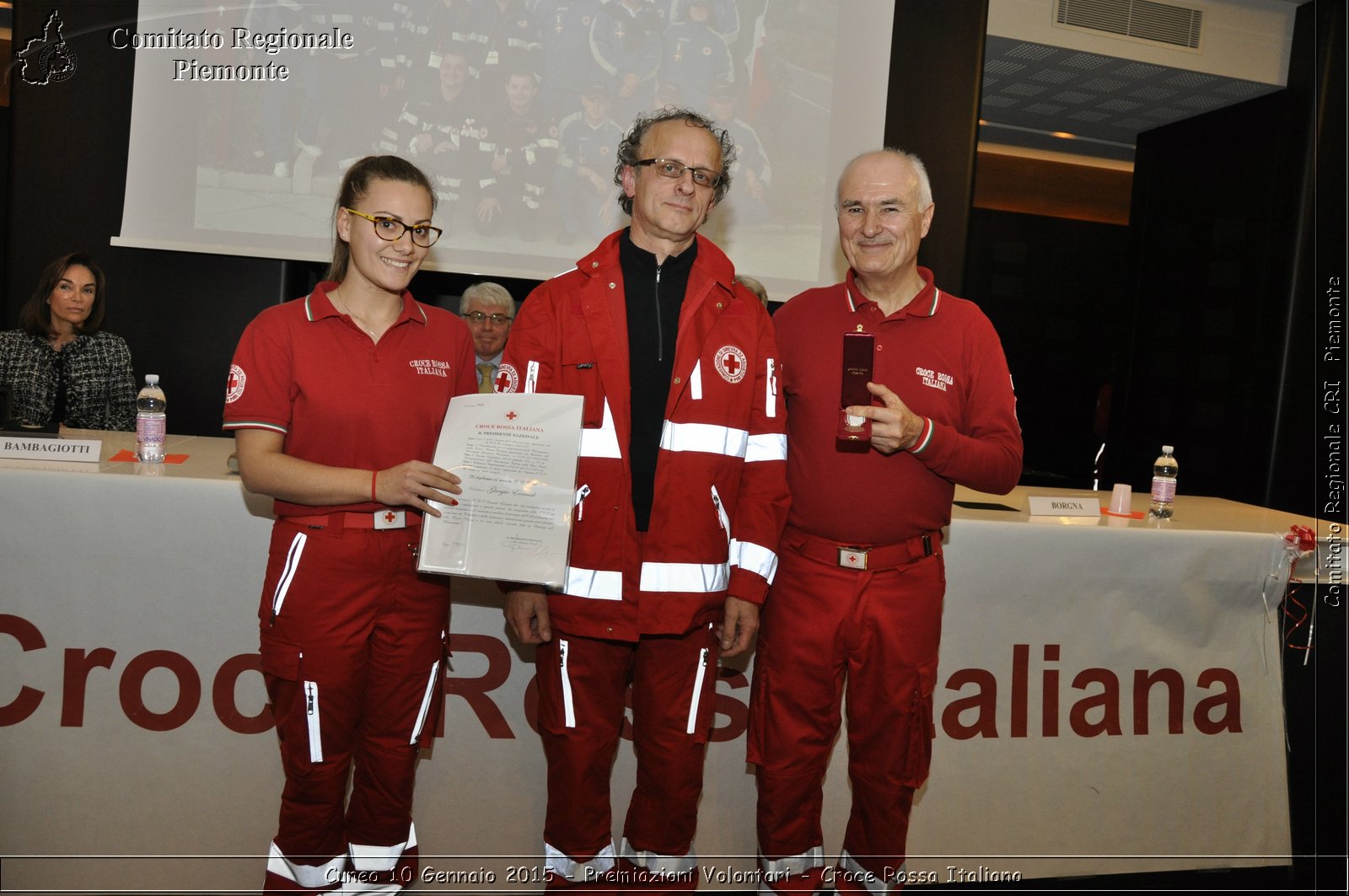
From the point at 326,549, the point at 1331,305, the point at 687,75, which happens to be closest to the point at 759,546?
the point at 326,549

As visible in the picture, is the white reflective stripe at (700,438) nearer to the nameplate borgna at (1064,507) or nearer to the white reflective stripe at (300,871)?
the white reflective stripe at (300,871)

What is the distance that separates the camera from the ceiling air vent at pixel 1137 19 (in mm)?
6133

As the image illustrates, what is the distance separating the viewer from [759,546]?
2.09 metres

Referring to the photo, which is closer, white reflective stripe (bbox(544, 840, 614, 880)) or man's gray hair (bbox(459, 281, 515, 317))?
white reflective stripe (bbox(544, 840, 614, 880))

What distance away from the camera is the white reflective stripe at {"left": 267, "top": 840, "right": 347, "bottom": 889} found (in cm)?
203

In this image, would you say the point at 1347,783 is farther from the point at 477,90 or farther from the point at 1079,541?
the point at 477,90

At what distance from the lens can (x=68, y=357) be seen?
3.88 metres

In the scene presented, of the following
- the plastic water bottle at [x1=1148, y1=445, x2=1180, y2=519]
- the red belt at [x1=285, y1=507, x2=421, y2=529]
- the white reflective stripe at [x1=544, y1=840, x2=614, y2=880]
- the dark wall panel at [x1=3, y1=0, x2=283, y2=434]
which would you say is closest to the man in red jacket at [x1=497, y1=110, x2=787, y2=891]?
the white reflective stripe at [x1=544, y1=840, x2=614, y2=880]

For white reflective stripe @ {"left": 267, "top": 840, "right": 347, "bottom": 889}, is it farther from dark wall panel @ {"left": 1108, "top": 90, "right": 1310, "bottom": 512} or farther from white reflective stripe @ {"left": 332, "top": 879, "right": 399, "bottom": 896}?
dark wall panel @ {"left": 1108, "top": 90, "right": 1310, "bottom": 512}

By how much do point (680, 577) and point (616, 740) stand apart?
0.45 meters

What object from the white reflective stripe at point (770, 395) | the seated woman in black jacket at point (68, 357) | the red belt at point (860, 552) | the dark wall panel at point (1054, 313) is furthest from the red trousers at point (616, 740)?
the dark wall panel at point (1054, 313)

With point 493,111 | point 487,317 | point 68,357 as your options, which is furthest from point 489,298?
point 68,357

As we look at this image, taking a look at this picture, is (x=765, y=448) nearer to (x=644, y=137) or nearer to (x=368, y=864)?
(x=644, y=137)

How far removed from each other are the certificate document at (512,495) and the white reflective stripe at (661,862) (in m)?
0.80
